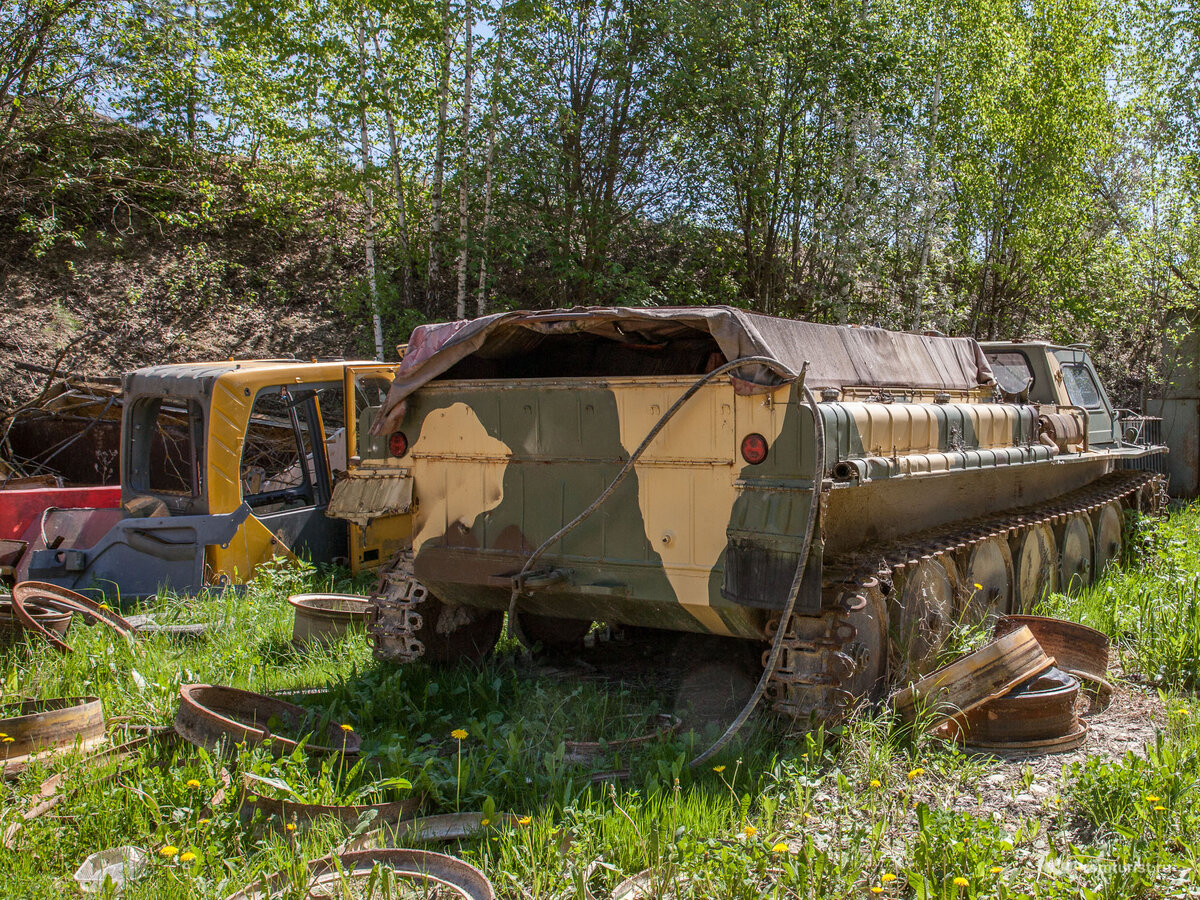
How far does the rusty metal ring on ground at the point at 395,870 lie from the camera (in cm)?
304

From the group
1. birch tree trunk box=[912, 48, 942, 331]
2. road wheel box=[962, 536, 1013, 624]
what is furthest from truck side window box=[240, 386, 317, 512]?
birch tree trunk box=[912, 48, 942, 331]

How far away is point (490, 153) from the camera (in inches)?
509

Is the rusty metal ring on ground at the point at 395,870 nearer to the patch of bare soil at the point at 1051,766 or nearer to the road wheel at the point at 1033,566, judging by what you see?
the patch of bare soil at the point at 1051,766

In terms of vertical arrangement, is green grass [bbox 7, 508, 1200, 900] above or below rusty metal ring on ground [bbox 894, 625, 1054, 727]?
below

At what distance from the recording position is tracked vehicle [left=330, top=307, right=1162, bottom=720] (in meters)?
4.27

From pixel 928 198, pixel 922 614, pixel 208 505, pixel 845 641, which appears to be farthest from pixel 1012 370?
pixel 928 198

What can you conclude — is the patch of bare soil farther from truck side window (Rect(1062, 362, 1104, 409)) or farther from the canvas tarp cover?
truck side window (Rect(1062, 362, 1104, 409))

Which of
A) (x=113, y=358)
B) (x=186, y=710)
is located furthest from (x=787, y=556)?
(x=113, y=358)

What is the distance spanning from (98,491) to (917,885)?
738cm

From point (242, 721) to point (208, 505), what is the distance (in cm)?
279

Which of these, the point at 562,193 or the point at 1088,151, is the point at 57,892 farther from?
the point at 1088,151

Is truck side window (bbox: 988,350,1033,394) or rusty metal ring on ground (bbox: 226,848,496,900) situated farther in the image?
truck side window (bbox: 988,350,1033,394)

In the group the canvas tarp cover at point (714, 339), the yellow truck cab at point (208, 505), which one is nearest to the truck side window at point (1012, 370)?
the canvas tarp cover at point (714, 339)

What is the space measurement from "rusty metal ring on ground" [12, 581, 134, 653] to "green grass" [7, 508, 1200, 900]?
141mm
